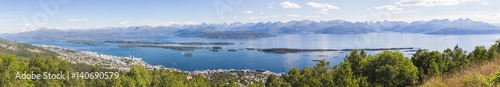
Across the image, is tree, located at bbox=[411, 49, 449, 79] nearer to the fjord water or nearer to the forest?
the forest

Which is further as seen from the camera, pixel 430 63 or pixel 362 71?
pixel 430 63

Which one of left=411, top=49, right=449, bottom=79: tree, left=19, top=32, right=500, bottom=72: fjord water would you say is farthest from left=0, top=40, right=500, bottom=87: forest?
left=19, top=32, right=500, bottom=72: fjord water

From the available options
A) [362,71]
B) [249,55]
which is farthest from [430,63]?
[249,55]

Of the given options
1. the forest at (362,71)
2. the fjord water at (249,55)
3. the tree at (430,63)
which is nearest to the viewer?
the forest at (362,71)

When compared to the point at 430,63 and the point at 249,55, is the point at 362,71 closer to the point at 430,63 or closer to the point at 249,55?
the point at 430,63

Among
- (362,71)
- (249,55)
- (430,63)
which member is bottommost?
(249,55)

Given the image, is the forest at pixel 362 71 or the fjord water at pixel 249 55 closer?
the forest at pixel 362 71

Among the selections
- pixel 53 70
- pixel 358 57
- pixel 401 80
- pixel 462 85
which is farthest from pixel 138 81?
pixel 462 85

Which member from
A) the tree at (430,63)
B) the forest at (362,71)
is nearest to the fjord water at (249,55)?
the forest at (362,71)

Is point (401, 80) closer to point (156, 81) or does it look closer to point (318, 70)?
point (318, 70)

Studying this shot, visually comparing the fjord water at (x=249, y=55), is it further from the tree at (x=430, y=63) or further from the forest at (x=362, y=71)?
the tree at (x=430, y=63)

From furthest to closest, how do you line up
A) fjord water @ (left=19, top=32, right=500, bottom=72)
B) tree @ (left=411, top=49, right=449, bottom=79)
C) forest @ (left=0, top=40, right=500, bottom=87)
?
fjord water @ (left=19, top=32, right=500, bottom=72) < tree @ (left=411, top=49, right=449, bottom=79) < forest @ (left=0, top=40, right=500, bottom=87)
